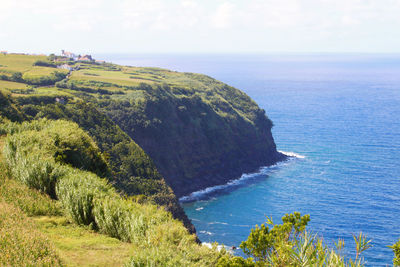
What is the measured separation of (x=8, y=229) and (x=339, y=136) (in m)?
105

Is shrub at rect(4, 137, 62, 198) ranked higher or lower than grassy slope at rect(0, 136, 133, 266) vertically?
higher

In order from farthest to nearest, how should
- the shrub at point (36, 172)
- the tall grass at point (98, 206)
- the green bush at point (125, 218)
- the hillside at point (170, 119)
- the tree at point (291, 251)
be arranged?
the hillside at point (170, 119) → the shrub at point (36, 172) → the green bush at point (125, 218) → the tall grass at point (98, 206) → the tree at point (291, 251)

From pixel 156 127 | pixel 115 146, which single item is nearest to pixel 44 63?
pixel 156 127

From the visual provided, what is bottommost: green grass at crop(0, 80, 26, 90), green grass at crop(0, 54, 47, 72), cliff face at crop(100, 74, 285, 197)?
cliff face at crop(100, 74, 285, 197)

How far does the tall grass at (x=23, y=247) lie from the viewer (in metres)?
11.4

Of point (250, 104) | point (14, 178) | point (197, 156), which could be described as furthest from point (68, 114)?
point (250, 104)

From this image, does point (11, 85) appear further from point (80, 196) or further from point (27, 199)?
point (80, 196)

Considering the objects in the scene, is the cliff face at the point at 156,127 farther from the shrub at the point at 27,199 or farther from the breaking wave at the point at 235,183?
the shrub at the point at 27,199

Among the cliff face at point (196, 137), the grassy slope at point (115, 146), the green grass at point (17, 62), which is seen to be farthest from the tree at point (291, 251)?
the green grass at point (17, 62)

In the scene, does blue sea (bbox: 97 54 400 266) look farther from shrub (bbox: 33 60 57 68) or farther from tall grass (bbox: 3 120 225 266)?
shrub (bbox: 33 60 57 68)

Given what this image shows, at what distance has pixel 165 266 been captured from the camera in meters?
12.2

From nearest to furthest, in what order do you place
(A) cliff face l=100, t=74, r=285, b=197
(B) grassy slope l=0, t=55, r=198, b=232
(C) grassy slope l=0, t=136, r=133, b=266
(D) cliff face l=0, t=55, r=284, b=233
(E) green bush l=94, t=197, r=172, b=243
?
(C) grassy slope l=0, t=136, r=133, b=266 < (E) green bush l=94, t=197, r=172, b=243 < (B) grassy slope l=0, t=55, r=198, b=232 < (D) cliff face l=0, t=55, r=284, b=233 < (A) cliff face l=100, t=74, r=285, b=197

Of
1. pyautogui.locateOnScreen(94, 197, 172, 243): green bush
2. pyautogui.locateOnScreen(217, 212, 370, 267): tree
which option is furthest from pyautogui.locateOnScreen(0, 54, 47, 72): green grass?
pyautogui.locateOnScreen(217, 212, 370, 267): tree

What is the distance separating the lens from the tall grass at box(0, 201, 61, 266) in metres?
11.4
